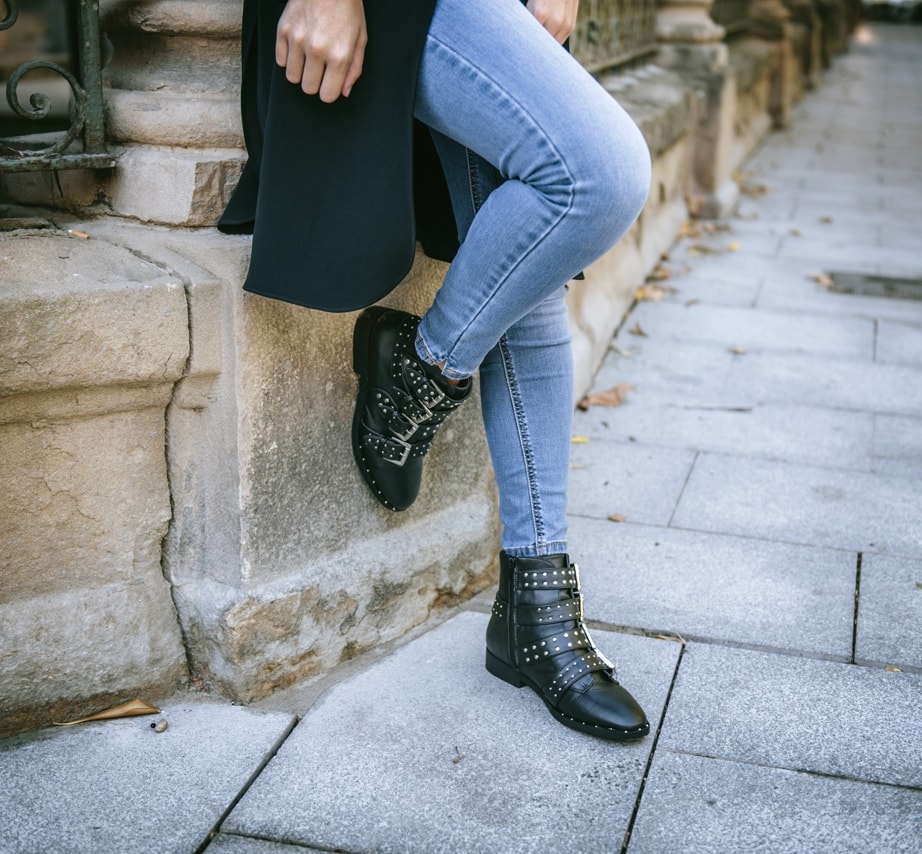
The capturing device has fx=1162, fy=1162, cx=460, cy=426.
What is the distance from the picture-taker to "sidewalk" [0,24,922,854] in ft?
6.12

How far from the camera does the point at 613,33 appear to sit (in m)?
5.24

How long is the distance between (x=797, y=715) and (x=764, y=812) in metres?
0.33

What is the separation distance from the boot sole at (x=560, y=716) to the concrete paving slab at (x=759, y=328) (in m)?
2.55

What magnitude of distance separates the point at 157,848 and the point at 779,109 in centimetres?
990

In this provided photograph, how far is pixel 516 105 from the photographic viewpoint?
5.92 feet

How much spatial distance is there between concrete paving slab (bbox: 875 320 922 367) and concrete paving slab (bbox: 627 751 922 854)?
107 inches

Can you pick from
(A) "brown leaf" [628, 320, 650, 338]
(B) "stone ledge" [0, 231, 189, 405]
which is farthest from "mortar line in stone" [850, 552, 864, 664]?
(A) "brown leaf" [628, 320, 650, 338]

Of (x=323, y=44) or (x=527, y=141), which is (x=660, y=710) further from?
(x=323, y=44)

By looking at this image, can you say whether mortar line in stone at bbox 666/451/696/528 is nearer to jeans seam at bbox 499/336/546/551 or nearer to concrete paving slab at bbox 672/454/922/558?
concrete paving slab at bbox 672/454/922/558

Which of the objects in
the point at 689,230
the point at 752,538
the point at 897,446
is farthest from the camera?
the point at 689,230

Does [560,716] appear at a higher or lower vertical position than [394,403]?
lower

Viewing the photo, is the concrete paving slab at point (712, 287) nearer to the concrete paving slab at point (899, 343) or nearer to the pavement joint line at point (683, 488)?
the concrete paving slab at point (899, 343)

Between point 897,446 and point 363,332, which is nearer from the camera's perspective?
point 363,332

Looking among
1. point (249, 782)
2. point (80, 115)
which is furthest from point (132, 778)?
point (80, 115)
